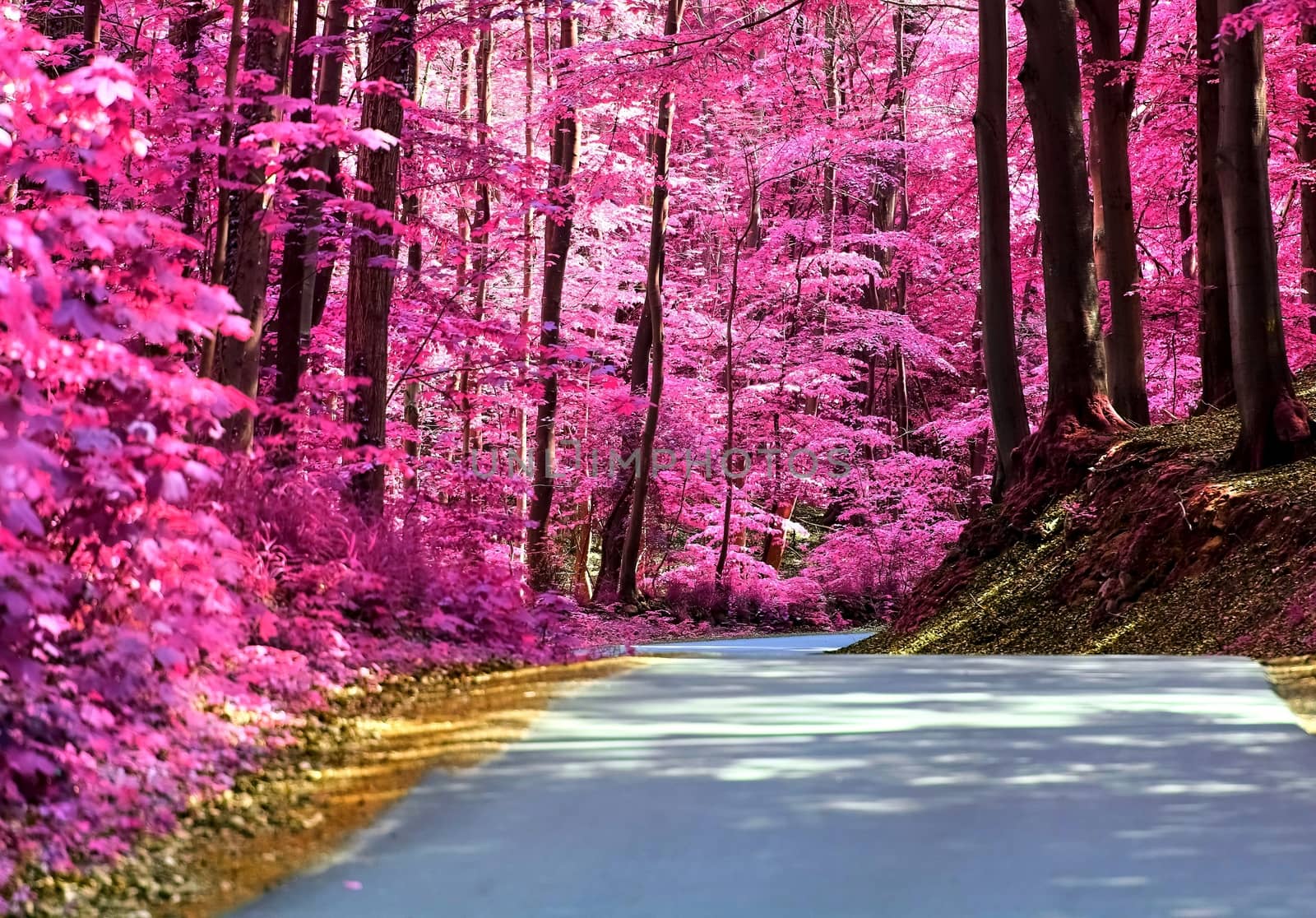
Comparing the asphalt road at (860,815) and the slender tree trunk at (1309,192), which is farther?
the slender tree trunk at (1309,192)

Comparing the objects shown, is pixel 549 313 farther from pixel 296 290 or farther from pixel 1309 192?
pixel 1309 192

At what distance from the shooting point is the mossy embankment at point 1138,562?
320 inches

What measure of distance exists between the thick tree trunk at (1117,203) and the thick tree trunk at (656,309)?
6145mm

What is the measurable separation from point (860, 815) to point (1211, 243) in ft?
33.5

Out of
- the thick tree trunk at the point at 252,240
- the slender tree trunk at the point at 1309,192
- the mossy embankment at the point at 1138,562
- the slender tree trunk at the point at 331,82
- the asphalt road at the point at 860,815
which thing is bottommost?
the asphalt road at the point at 860,815

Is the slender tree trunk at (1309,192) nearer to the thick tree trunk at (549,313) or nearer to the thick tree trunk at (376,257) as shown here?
the thick tree trunk at (549,313)

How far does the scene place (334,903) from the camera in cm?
318

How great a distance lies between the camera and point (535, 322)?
13.5 metres

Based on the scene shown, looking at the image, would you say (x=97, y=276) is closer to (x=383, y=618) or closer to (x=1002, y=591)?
(x=383, y=618)

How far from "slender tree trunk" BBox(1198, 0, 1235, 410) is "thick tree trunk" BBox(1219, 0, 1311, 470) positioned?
2.76 m

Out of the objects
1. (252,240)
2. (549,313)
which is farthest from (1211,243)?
(252,240)

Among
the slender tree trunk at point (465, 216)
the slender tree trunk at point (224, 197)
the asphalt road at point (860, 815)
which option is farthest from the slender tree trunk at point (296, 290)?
the asphalt road at point (860, 815)

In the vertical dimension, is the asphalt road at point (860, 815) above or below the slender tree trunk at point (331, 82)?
below

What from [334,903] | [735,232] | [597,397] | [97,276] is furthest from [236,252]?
[735,232]
